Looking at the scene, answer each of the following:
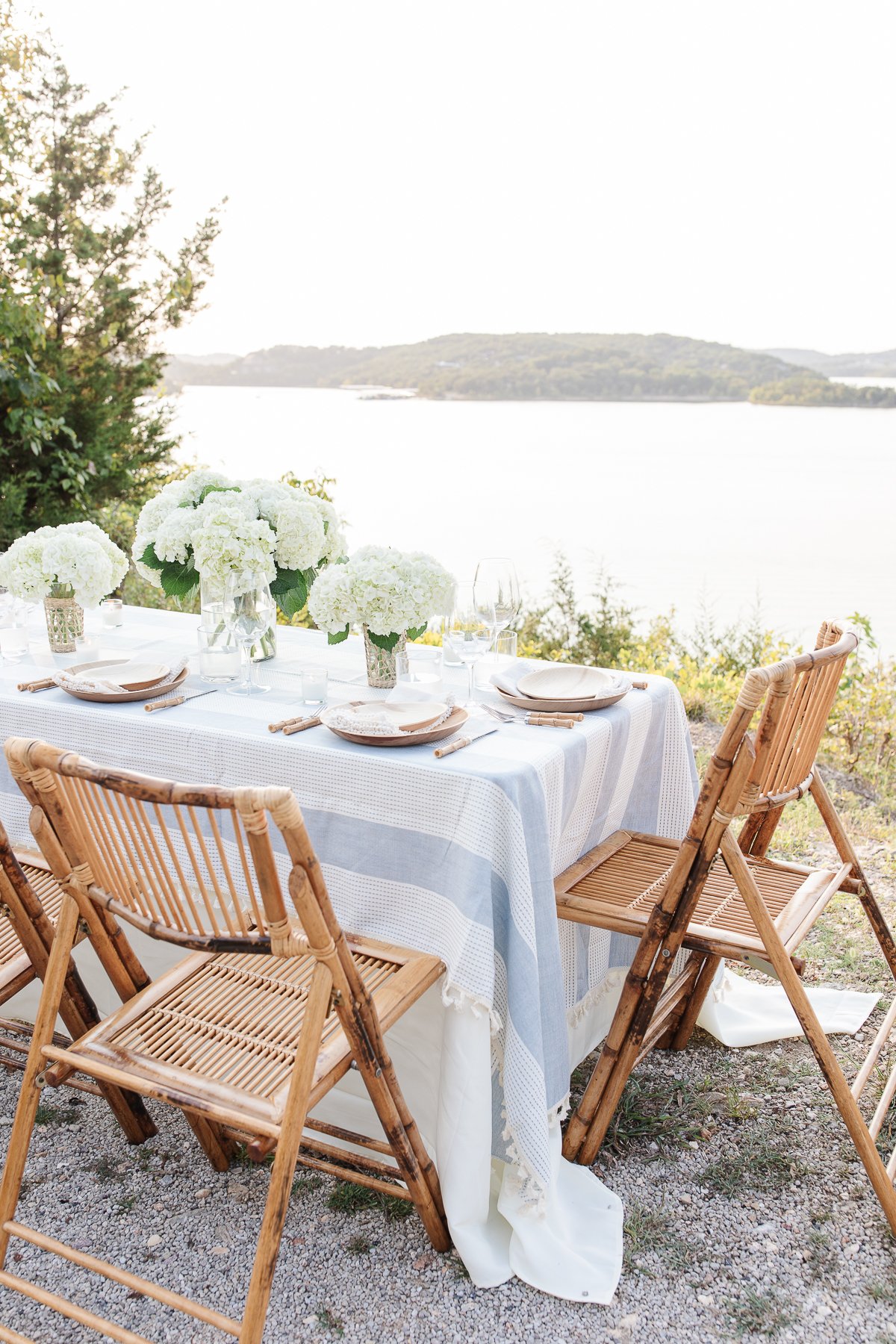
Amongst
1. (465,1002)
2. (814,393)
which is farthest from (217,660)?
(814,393)

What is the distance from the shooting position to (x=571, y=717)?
6.25 feet

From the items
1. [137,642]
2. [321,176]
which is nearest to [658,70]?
[321,176]

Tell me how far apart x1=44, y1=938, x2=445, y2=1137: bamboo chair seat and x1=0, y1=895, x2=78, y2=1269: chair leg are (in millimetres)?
36

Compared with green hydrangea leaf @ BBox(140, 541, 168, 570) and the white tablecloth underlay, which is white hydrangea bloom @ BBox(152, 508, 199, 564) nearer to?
green hydrangea leaf @ BBox(140, 541, 168, 570)

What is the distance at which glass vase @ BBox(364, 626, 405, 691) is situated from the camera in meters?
2.10

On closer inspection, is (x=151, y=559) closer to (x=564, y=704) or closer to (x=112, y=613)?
(x=112, y=613)

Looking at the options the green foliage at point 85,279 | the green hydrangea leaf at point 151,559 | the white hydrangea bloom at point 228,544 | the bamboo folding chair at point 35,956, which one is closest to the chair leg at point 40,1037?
the bamboo folding chair at point 35,956

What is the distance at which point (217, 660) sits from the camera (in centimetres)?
217

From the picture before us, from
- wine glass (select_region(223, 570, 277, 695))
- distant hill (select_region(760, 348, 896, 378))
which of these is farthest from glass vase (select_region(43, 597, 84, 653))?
distant hill (select_region(760, 348, 896, 378))

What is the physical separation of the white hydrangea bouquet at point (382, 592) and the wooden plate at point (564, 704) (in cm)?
24

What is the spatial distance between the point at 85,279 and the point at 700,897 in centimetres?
735

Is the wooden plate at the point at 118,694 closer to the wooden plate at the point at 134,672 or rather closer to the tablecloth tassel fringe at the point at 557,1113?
the wooden plate at the point at 134,672

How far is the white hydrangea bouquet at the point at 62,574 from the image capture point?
227cm

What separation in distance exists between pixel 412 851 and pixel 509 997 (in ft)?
0.94
